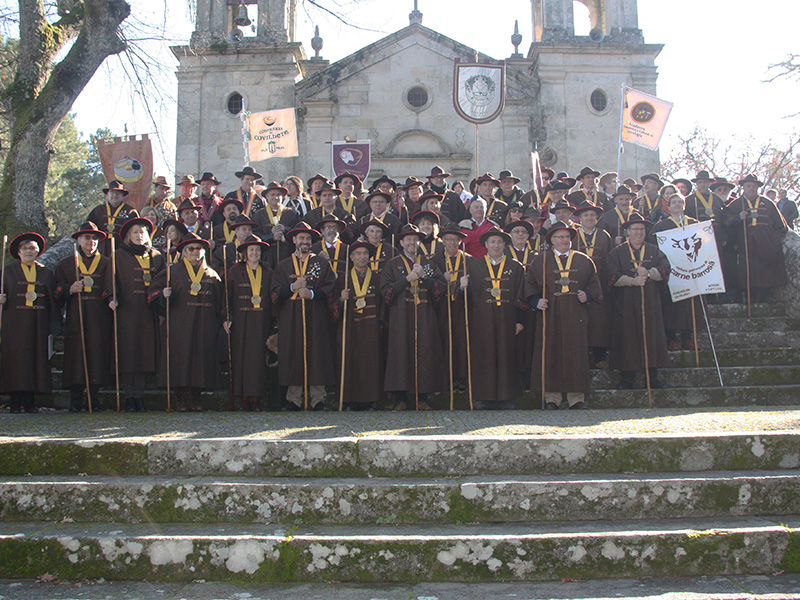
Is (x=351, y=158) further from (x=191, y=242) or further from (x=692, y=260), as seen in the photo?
(x=692, y=260)

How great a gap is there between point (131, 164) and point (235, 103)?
31.5 ft

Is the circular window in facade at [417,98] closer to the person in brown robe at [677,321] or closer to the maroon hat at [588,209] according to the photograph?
the maroon hat at [588,209]

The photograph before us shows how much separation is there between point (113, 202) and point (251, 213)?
2077 millimetres

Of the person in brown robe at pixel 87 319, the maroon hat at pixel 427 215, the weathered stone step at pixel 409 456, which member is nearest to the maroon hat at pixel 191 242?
the person in brown robe at pixel 87 319

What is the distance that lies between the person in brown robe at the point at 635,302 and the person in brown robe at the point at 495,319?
4.04ft

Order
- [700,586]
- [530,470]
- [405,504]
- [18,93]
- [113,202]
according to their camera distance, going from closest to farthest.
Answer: [700,586]
[405,504]
[530,470]
[113,202]
[18,93]

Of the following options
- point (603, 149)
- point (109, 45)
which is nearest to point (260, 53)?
point (109, 45)

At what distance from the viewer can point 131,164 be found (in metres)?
12.0

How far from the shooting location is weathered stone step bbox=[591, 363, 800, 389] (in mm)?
7910

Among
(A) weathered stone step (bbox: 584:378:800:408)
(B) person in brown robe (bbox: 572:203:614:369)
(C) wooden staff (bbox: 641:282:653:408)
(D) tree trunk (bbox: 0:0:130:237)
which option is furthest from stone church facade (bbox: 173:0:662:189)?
(A) weathered stone step (bbox: 584:378:800:408)

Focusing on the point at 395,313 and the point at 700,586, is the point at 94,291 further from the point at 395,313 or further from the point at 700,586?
the point at 700,586

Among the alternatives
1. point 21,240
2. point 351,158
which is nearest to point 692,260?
point 351,158

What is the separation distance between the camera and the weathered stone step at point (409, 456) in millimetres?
4836

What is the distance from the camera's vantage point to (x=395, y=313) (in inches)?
310
